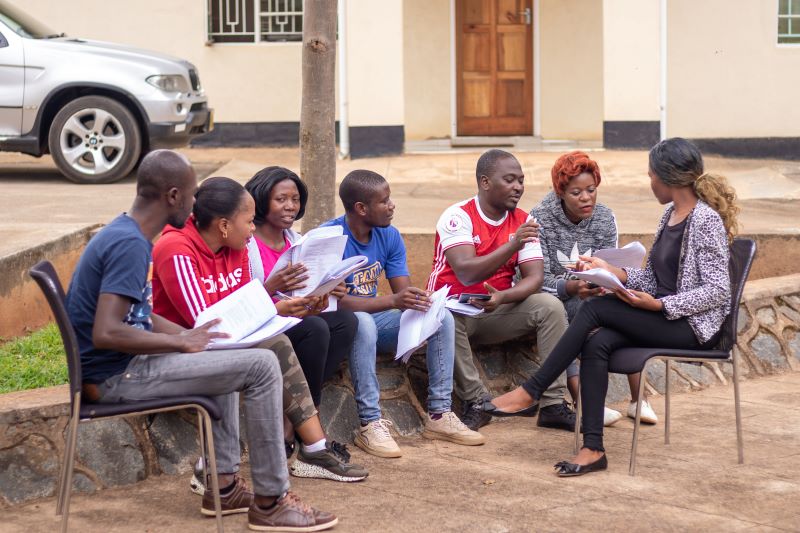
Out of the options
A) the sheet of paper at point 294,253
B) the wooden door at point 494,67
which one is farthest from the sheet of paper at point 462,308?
the wooden door at point 494,67

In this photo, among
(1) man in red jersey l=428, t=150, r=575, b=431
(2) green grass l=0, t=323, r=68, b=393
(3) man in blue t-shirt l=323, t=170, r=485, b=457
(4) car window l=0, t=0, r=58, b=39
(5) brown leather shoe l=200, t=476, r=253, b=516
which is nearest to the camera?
(5) brown leather shoe l=200, t=476, r=253, b=516

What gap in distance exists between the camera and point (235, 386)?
Answer: 434 centimetres

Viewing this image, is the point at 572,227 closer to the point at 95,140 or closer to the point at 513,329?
the point at 513,329

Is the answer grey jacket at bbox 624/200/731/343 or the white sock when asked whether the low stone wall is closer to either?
the white sock

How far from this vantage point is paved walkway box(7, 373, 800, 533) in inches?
176

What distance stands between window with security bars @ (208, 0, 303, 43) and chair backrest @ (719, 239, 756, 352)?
10245 mm

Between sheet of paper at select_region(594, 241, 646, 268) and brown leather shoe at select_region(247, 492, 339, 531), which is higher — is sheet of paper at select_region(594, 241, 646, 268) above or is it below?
above

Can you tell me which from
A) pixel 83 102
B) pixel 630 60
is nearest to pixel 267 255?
pixel 83 102

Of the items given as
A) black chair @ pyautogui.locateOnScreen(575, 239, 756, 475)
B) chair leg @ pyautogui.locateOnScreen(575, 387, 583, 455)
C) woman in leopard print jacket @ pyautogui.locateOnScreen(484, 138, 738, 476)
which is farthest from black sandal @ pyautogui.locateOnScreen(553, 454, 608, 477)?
chair leg @ pyautogui.locateOnScreen(575, 387, 583, 455)

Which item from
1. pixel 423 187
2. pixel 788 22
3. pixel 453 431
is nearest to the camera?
pixel 453 431

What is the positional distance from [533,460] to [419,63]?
10.2 meters

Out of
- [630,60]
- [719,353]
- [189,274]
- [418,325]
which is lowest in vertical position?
[719,353]

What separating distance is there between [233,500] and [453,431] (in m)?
1.30

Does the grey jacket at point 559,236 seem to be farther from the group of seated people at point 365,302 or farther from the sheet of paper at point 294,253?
the sheet of paper at point 294,253
